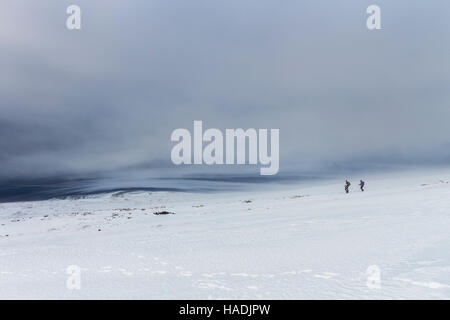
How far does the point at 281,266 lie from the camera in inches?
152

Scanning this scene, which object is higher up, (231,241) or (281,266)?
(281,266)

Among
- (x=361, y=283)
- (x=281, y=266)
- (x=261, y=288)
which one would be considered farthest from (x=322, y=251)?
(x=261, y=288)

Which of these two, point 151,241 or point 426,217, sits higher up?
point 426,217

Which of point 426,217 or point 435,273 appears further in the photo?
Result: point 426,217
